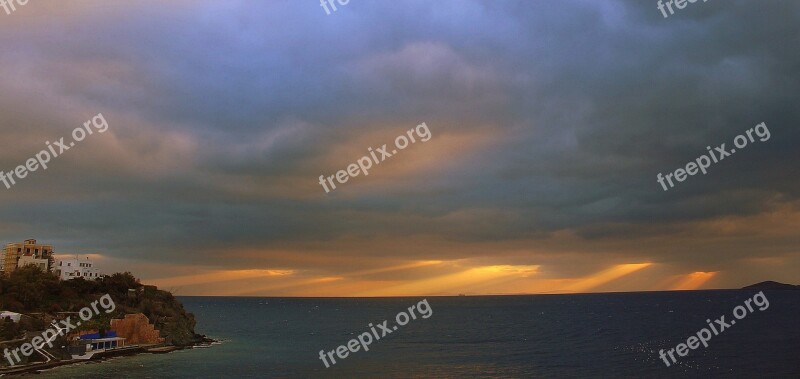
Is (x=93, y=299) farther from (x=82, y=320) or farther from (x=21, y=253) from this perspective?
(x=21, y=253)

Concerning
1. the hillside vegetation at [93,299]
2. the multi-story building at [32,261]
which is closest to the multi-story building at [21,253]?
the multi-story building at [32,261]

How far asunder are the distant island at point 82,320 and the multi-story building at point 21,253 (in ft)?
91.3

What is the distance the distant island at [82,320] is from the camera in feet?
273

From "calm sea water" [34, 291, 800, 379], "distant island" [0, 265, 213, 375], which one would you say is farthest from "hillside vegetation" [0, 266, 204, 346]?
"calm sea water" [34, 291, 800, 379]

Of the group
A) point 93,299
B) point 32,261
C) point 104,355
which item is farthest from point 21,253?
point 104,355

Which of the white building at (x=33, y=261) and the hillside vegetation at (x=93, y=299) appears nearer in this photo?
the hillside vegetation at (x=93, y=299)

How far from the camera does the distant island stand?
8325cm

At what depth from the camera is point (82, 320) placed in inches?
4136

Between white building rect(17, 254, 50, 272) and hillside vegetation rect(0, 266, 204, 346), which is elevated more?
white building rect(17, 254, 50, 272)

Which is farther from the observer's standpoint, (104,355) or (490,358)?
(490,358)

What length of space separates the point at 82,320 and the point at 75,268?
159ft

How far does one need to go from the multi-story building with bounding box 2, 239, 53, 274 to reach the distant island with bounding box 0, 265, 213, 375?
27.8 metres

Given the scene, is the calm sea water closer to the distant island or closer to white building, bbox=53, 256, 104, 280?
the distant island

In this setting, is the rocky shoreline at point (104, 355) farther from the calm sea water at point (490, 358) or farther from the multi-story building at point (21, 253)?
the multi-story building at point (21, 253)
